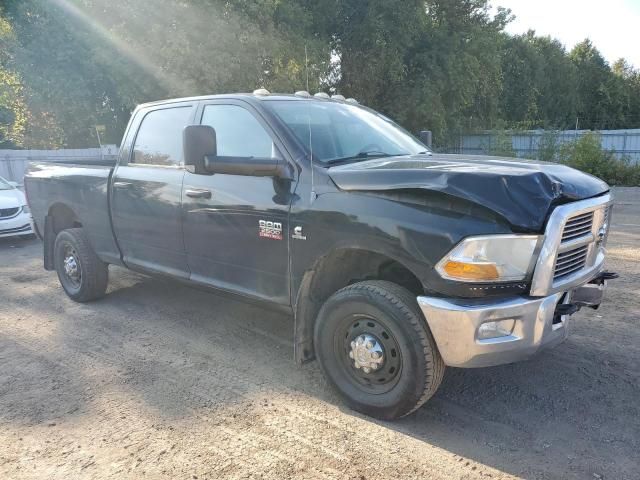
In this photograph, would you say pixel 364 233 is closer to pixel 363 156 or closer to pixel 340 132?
pixel 363 156

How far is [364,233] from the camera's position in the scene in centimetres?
307

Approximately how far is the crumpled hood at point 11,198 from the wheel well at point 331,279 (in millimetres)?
8084

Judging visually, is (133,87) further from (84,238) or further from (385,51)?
(84,238)

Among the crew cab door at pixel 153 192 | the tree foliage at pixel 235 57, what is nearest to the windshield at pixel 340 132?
the crew cab door at pixel 153 192

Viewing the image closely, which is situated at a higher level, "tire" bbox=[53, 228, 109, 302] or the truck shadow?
"tire" bbox=[53, 228, 109, 302]

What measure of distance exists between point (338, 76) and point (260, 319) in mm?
21724

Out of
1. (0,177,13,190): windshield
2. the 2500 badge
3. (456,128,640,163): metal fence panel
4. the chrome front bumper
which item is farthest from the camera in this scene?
(456,128,640,163): metal fence panel

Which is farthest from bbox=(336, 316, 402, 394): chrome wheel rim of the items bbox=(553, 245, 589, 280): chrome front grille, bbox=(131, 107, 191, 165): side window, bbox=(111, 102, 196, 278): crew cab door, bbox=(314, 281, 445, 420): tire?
bbox=(131, 107, 191, 165): side window

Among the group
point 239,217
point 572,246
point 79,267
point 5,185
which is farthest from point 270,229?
point 5,185

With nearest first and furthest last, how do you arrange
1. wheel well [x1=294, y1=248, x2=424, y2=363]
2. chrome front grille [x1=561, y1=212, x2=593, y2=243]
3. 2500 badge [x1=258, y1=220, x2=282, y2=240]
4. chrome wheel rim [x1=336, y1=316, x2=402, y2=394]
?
chrome front grille [x1=561, y1=212, x2=593, y2=243] < chrome wheel rim [x1=336, y1=316, x2=402, y2=394] < wheel well [x1=294, y1=248, x2=424, y2=363] < 2500 badge [x1=258, y1=220, x2=282, y2=240]

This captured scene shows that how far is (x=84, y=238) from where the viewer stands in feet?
18.0

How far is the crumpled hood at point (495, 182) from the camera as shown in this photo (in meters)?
2.72

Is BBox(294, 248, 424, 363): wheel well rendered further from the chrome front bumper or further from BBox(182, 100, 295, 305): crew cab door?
the chrome front bumper

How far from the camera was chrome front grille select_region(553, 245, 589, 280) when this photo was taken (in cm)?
293
